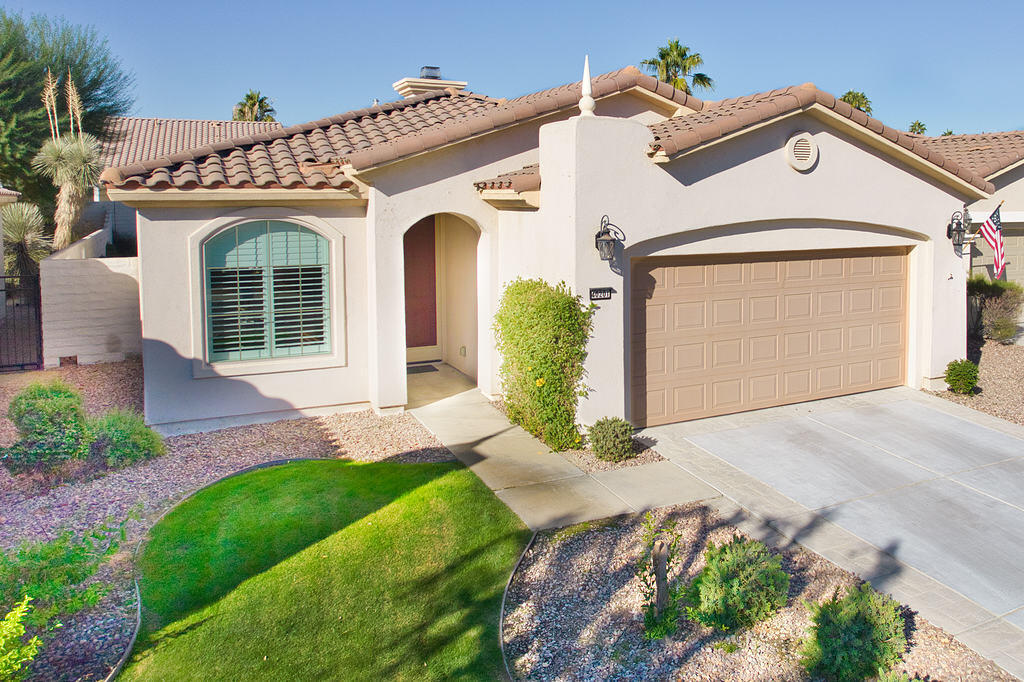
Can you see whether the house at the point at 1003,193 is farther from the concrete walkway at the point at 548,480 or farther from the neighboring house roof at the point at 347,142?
the concrete walkway at the point at 548,480

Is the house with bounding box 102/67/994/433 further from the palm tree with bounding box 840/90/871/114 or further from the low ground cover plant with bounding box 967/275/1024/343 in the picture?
the palm tree with bounding box 840/90/871/114

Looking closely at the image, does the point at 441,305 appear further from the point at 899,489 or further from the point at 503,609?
the point at 503,609

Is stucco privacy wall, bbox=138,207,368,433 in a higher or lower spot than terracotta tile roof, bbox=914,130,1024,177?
lower

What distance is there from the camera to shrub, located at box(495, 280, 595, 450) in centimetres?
1043

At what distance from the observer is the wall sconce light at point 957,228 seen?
13617mm

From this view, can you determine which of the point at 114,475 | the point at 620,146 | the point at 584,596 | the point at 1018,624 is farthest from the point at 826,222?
the point at 114,475

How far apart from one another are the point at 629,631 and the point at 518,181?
6506mm

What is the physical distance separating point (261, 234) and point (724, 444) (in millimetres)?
7125

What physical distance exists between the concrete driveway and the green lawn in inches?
126

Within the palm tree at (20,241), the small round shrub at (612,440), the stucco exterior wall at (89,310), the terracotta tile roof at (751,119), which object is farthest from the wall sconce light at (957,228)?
the palm tree at (20,241)

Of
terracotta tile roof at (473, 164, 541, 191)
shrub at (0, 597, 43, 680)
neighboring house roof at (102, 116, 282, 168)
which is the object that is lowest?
shrub at (0, 597, 43, 680)

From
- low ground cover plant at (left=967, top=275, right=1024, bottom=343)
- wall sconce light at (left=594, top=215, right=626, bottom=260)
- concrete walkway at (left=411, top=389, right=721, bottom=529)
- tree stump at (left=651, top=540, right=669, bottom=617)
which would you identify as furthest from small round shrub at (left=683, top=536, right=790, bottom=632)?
low ground cover plant at (left=967, top=275, right=1024, bottom=343)

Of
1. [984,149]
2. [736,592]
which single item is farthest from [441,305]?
[984,149]

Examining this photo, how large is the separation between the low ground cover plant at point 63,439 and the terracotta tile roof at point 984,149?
14.8 m
